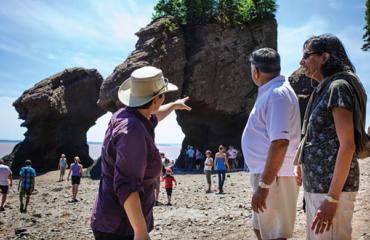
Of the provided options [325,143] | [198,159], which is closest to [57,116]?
[198,159]

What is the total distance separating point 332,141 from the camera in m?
2.94

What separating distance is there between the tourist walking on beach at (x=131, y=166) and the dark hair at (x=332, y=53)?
4.14 ft

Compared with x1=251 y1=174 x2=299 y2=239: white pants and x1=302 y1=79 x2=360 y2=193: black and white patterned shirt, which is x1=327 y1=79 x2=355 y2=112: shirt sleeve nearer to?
x1=302 y1=79 x2=360 y2=193: black and white patterned shirt

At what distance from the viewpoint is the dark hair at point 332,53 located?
3129 millimetres

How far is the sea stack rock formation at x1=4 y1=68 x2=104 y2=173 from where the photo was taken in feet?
116

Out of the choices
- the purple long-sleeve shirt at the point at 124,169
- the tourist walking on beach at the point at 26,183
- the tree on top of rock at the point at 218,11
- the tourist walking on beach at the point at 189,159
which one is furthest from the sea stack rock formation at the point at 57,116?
the purple long-sleeve shirt at the point at 124,169

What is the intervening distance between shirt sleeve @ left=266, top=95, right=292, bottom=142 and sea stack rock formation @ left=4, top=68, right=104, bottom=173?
33919mm

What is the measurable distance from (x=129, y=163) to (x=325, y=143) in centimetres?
148

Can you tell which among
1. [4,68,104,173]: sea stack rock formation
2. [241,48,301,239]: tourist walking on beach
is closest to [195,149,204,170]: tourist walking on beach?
[4,68,104,173]: sea stack rock formation

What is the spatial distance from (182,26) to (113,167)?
31.3m

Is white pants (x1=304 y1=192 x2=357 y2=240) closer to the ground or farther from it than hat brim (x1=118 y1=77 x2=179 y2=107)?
closer to the ground

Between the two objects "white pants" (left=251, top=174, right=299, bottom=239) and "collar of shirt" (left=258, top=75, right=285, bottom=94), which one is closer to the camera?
"white pants" (left=251, top=174, right=299, bottom=239)

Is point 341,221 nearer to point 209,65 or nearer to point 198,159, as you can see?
point 198,159

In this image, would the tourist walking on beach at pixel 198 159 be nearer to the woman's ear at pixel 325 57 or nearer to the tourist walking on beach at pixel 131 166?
the woman's ear at pixel 325 57
